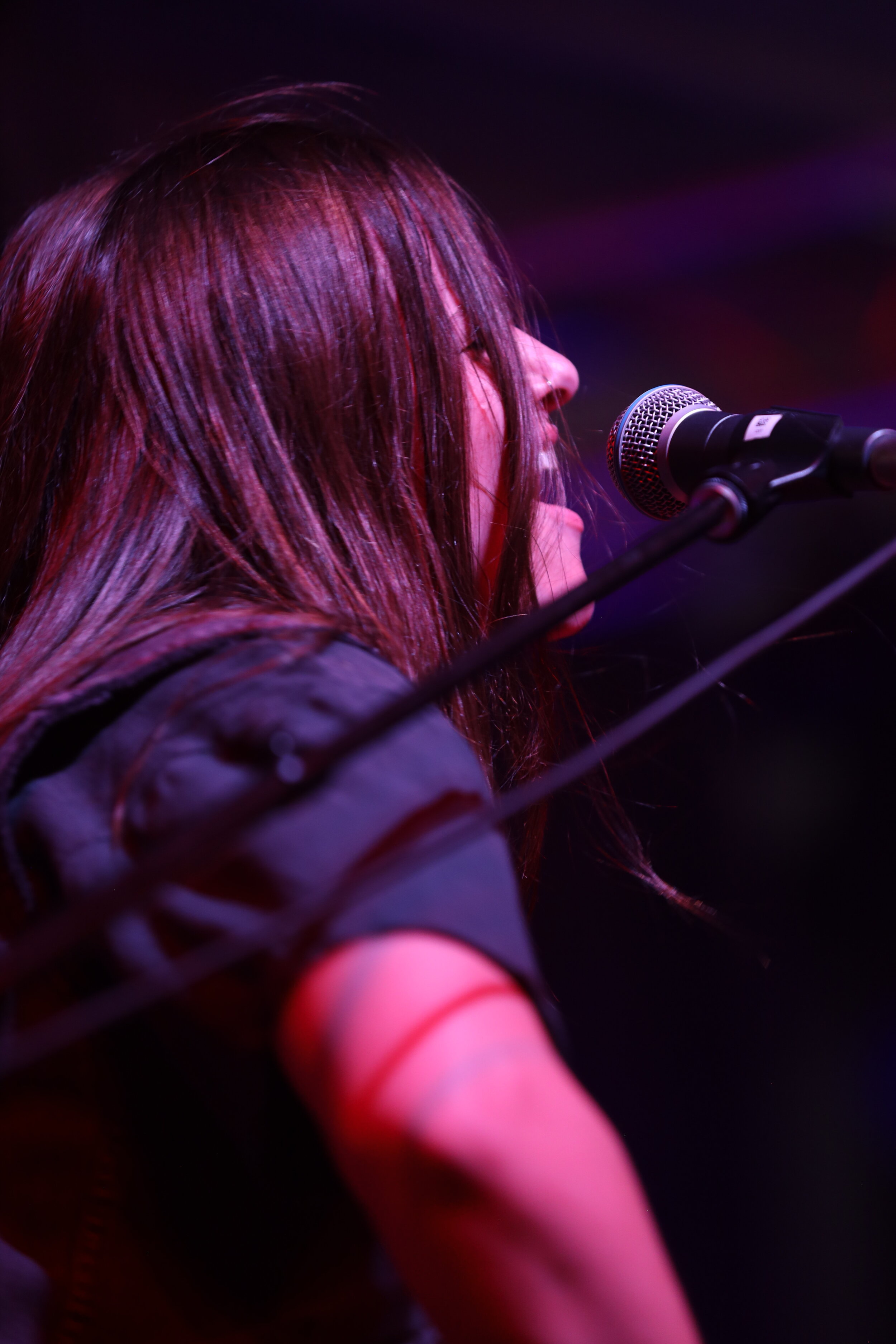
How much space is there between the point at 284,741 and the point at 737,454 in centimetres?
39

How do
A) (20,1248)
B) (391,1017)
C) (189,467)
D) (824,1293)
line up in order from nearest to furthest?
1. (391,1017)
2. (20,1248)
3. (189,467)
4. (824,1293)

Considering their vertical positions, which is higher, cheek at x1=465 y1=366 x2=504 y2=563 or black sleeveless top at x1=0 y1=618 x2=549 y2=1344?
cheek at x1=465 y1=366 x2=504 y2=563

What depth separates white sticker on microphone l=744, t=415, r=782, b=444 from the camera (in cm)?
57

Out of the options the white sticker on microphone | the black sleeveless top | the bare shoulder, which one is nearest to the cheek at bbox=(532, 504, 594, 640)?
the white sticker on microphone

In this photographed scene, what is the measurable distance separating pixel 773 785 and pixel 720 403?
483 millimetres

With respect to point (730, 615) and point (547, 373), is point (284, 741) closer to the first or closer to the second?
point (547, 373)

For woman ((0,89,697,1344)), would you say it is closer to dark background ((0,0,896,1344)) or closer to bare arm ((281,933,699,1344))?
bare arm ((281,933,699,1344))

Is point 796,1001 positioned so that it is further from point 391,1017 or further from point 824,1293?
point 391,1017

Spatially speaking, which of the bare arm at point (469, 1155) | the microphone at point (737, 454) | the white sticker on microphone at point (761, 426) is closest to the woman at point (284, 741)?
the bare arm at point (469, 1155)

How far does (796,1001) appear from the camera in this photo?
1.19 m

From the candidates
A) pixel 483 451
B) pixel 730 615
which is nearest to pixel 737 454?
pixel 483 451

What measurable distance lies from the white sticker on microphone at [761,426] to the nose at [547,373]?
30cm

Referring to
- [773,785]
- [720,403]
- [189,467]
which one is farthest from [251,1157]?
[720,403]

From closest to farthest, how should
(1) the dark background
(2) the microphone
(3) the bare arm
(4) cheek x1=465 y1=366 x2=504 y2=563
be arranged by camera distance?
1. (3) the bare arm
2. (2) the microphone
3. (4) cheek x1=465 y1=366 x2=504 y2=563
4. (1) the dark background
